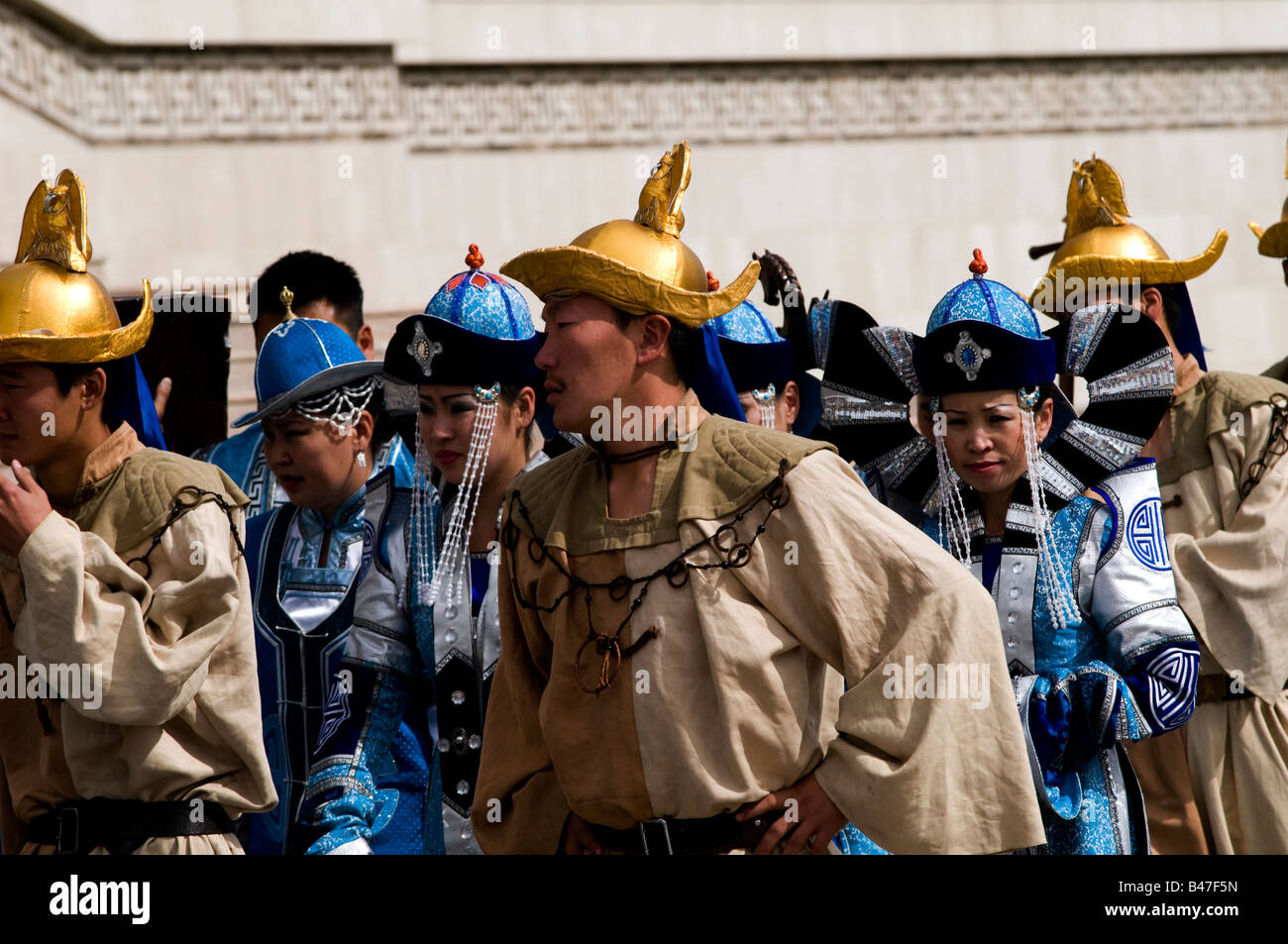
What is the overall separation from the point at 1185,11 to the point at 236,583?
9803 millimetres

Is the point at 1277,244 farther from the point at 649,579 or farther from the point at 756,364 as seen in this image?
the point at 649,579

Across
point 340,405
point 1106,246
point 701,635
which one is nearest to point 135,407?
point 340,405

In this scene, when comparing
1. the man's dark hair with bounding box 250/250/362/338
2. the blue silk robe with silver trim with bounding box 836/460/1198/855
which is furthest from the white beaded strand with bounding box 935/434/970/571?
the man's dark hair with bounding box 250/250/362/338

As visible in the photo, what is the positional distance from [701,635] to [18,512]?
1.61m

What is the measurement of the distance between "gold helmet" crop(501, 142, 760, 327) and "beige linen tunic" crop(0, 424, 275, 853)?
1.06 metres

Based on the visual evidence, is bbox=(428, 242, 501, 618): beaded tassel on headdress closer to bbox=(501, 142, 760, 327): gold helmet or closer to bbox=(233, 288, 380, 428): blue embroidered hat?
bbox=(233, 288, 380, 428): blue embroidered hat

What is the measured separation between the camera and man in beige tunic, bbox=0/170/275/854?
13.6ft

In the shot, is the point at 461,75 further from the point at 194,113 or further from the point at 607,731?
the point at 607,731

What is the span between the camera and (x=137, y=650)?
4.15 metres

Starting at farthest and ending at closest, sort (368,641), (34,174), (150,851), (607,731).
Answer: (34,174)
(368,641)
(150,851)
(607,731)

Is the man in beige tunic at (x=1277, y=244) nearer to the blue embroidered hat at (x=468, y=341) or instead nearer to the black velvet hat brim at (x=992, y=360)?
the black velvet hat brim at (x=992, y=360)

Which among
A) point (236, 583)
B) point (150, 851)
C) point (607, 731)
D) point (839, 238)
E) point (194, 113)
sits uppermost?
point (194, 113)

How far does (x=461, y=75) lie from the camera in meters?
11.5
